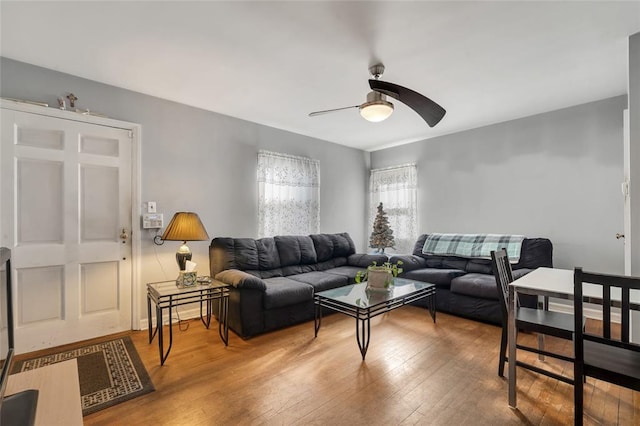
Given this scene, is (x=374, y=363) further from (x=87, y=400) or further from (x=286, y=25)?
(x=286, y=25)

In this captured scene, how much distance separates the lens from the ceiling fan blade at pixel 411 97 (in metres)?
2.26

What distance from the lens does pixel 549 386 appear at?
2.08m

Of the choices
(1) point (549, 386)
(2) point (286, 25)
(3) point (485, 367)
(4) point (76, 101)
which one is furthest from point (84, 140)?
(1) point (549, 386)

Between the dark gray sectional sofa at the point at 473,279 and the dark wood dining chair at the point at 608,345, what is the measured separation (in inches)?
67.8

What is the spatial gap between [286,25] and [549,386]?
10.4 feet

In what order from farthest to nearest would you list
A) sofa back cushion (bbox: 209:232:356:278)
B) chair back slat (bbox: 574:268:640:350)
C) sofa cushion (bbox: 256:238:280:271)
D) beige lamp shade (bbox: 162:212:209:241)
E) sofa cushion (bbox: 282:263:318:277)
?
1. sofa cushion (bbox: 282:263:318:277)
2. sofa cushion (bbox: 256:238:280:271)
3. sofa back cushion (bbox: 209:232:356:278)
4. beige lamp shade (bbox: 162:212:209:241)
5. chair back slat (bbox: 574:268:640:350)

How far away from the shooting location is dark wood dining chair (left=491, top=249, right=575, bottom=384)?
1.84 metres

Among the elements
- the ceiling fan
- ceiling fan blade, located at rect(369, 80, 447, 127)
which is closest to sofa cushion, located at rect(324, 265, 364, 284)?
the ceiling fan

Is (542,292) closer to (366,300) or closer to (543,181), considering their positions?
(366,300)

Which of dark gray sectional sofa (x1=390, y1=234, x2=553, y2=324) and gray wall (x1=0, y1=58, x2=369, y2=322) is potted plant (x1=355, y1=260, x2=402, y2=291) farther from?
gray wall (x1=0, y1=58, x2=369, y2=322)

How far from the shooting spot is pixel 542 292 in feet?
5.67

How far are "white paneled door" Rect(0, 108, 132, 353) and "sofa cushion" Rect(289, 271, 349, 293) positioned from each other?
1.90 meters

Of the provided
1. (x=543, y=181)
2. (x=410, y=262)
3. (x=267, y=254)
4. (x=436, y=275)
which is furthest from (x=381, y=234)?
(x=543, y=181)

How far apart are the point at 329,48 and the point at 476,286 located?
294 cm
